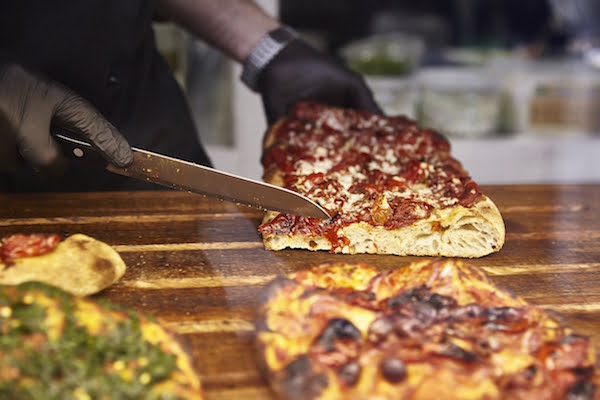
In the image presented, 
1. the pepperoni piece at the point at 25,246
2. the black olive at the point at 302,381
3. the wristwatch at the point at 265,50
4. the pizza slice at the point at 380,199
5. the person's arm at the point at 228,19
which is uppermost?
the person's arm at the point at 228,19

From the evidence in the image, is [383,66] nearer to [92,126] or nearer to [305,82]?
[305,82]

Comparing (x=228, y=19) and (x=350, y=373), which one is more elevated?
(x=228, y=19)

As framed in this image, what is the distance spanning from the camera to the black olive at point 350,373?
6.73ft

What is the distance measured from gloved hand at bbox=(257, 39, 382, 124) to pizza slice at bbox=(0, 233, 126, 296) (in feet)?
7.28

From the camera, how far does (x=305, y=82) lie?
187 inches

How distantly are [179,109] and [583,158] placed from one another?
16.3 ft

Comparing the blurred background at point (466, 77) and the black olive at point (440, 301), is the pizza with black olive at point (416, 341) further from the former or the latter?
the blurred background at point (466, 77)

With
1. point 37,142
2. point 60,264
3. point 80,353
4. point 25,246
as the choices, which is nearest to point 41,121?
point 37,142

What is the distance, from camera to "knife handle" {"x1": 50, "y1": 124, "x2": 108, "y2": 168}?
3174mm

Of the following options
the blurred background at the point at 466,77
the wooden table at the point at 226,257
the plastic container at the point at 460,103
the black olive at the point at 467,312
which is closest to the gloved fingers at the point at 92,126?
the wooden table at the point at 226,257

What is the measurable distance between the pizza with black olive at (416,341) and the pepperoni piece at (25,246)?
90 centimetres

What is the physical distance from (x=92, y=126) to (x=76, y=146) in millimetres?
140

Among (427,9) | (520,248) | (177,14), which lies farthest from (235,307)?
(427,9)

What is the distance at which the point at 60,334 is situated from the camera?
2.02 m
